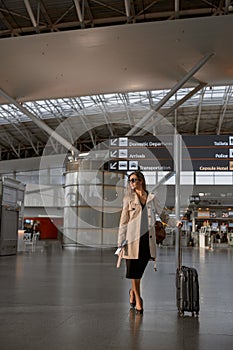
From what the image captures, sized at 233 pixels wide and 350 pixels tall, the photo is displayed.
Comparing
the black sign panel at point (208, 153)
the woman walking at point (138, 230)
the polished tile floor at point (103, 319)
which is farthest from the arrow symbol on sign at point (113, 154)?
the woman walking at point (138, 230)

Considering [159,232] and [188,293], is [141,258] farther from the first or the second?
[188,293]

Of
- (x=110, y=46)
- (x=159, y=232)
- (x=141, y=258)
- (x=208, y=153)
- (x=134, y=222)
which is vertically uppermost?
(x=110, y=46)

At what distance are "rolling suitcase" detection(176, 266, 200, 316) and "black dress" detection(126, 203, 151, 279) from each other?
1.78 ft

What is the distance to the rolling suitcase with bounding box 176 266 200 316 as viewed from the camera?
5055 mm

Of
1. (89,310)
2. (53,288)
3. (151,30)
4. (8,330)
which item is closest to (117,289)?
(53,288)

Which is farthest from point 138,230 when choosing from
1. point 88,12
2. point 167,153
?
point 88,12

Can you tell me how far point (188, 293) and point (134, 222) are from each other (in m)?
1.18

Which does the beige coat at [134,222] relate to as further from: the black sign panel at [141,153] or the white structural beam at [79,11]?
the white structural beam at [79,11]

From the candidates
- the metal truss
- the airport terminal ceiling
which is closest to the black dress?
the airport terminal ceiling

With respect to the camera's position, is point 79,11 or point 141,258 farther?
point 79,11

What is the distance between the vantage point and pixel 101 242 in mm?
22938

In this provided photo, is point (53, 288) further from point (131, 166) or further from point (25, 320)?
point (131, 166)

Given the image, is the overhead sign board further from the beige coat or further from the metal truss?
the metal truss

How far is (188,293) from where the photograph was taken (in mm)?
5137
